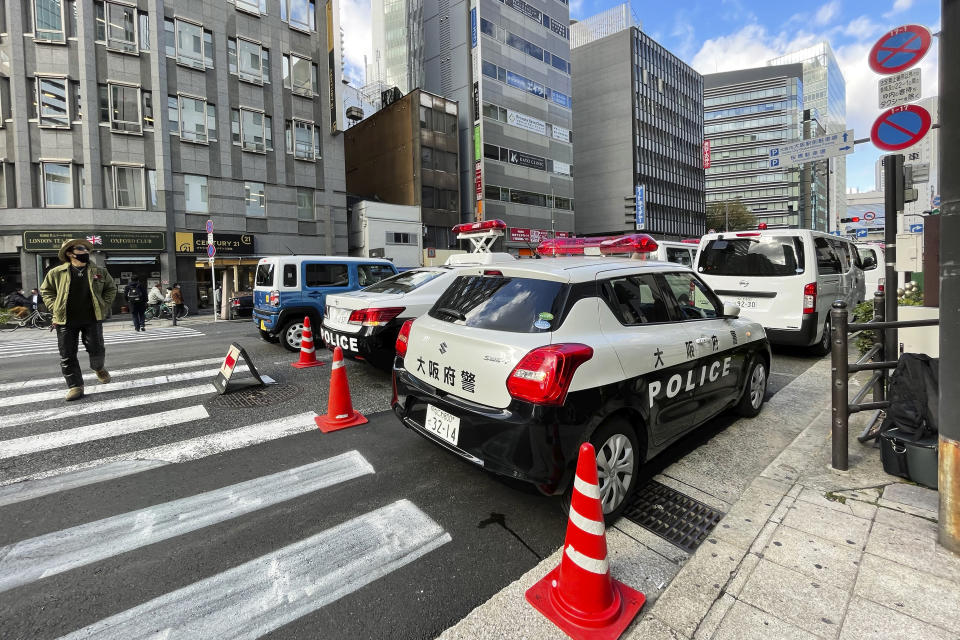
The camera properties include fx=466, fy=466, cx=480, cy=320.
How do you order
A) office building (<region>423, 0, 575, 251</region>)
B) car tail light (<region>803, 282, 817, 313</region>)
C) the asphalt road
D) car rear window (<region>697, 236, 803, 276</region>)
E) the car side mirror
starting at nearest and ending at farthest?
1. the asphalt road
2. the car side mirror
3. car tail light (<region>803, 282, 817, 313</region>)
4. car rear window (<region>697, 236, 803, 276</region>)
5. office building (<region>423, 0, 575, 251</region>)

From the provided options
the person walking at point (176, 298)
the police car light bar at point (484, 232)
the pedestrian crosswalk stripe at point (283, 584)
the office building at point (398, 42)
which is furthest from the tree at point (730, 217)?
the pedestrian crosswalk stripe at point (283, 584)

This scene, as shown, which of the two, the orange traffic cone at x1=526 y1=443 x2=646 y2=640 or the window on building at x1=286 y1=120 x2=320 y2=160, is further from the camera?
the window on building at x1=286 y1=120 x2=320 y2=160

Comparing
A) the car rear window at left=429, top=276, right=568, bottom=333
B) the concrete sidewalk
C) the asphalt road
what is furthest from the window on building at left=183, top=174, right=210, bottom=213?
the concrete sidewalk

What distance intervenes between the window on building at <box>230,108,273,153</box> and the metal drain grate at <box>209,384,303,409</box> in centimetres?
2486

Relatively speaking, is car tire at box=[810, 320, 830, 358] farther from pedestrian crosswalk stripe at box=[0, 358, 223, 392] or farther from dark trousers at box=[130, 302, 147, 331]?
dark trousers at box=[130, 302, 147, 331]

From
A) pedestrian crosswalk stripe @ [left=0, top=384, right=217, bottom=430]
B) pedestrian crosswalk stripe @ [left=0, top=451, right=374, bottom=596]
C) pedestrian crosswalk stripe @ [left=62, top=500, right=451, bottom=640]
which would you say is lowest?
pedestrian crosswalk stripe @ [left=62, top=500, right=451, bottom=640]

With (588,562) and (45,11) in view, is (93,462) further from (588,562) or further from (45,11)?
(45,11)

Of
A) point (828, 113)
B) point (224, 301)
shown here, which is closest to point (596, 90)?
point (224, 301)

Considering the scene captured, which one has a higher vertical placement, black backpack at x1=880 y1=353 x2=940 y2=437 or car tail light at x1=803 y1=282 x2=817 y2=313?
car tail light at x1=803 y1=282 x2=817 y2=313

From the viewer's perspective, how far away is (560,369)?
260cm

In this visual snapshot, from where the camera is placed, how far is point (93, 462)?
154 inches

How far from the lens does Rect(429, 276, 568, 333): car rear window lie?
2957 millimetres

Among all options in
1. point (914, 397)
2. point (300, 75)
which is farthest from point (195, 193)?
point (914, 397)

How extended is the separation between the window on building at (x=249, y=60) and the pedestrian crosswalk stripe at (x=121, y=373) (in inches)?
965
